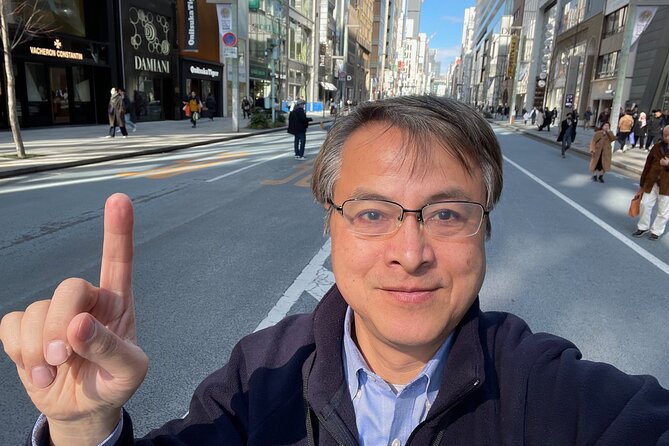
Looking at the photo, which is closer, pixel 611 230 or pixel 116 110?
pixel 611 230

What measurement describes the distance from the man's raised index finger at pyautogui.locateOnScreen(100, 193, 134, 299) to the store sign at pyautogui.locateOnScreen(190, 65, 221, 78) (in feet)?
107

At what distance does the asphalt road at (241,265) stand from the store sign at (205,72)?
2274 centimetres

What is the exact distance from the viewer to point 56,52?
20.3m

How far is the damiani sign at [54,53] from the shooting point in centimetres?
1911

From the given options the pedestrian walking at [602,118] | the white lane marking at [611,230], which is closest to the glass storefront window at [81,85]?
the white lane marking at [611,230]

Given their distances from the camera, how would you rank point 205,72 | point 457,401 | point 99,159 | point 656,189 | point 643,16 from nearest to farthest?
point 457,401 → point 656,189 → point 99,159 → point 643,16 → point 205,72

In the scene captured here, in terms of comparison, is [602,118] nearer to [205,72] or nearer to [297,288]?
[297,288]

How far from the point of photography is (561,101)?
50750 millimetres

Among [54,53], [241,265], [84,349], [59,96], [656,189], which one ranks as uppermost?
[54,53]

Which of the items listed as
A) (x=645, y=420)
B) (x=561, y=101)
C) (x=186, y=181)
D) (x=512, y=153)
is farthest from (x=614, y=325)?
(x=561, y=101)

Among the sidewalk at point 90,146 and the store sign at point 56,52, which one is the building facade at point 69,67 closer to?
the store sign at point 56,52

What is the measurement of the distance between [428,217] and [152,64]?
29.0m

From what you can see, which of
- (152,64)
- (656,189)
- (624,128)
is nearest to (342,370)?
(656,189)

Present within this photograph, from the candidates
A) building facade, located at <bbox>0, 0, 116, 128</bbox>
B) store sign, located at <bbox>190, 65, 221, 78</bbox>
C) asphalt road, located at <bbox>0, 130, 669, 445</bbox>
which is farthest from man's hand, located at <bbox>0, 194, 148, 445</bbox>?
store sign, located at <bbox>190, 65, 221, 78</bbox>
